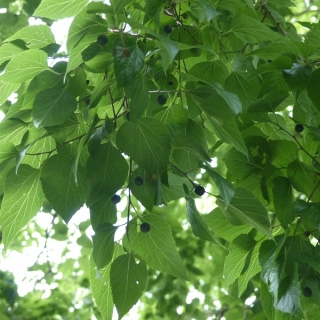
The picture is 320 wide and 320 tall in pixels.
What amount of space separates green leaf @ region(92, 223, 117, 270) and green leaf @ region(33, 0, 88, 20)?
0.29 metres

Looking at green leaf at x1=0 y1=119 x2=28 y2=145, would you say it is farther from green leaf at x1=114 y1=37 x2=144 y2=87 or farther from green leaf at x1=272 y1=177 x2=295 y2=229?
green leaf at x1=272 y1=177 x2=295 y2=229

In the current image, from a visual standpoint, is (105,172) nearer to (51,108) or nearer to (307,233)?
(51,108)

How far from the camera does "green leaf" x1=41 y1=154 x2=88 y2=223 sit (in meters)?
0.88

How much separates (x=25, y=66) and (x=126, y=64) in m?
0.21

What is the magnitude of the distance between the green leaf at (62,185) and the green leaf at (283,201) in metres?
0.28

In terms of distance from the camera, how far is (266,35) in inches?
35.3

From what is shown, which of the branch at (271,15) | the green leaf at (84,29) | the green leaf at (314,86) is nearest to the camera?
the green leaf at (84,29)

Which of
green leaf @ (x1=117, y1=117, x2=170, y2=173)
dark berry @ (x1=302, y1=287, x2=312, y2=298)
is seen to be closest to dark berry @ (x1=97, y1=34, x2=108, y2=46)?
green leaf @ (x1=117, y1=117, x2=170, y2=173)

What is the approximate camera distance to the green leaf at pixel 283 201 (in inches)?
35.3

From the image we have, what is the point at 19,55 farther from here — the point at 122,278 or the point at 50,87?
the point at 122,278

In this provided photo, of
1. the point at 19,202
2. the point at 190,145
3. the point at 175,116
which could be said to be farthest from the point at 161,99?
the point at 19,202

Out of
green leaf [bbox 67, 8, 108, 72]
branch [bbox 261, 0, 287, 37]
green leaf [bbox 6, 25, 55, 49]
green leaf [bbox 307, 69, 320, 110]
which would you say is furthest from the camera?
branch [bbox 261, 0, 287, 37]

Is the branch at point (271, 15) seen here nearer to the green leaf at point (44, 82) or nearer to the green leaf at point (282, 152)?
the green leaf at point (282, 152)

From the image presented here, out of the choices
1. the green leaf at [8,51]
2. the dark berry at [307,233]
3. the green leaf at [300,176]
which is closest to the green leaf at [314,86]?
the green leaf at [300,176]
